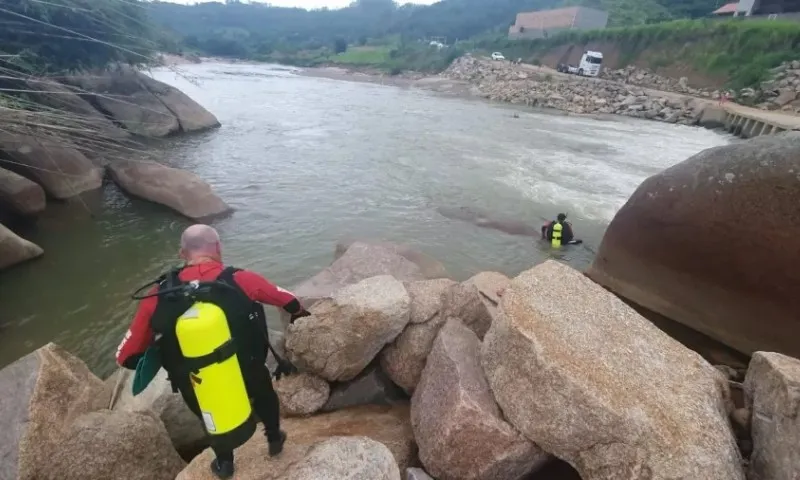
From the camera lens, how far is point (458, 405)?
3887 mm

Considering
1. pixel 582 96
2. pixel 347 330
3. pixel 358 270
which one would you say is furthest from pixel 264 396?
pixel 582 96

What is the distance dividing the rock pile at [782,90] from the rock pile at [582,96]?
4.49 meters

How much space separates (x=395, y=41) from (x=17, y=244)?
11939cm

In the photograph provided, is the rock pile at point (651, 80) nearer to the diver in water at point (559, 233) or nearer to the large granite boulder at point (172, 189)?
the diver in water at point (559, 233)

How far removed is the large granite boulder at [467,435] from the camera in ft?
12.3

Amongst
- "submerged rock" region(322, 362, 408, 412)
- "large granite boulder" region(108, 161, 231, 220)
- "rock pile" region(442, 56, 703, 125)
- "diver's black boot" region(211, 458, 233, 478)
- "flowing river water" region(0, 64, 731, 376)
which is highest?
"diver's black boot" region(211, 458, 233, 478)

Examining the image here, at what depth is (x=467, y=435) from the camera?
378cm

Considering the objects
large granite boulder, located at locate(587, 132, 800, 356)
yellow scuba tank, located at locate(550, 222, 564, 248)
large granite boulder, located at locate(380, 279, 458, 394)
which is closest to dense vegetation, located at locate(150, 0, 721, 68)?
yellow scuba tank, located at locate(550, 222, 564, 248)

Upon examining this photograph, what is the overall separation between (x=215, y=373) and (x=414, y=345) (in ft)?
7.78

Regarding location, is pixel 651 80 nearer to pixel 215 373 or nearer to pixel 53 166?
pixel 53 166

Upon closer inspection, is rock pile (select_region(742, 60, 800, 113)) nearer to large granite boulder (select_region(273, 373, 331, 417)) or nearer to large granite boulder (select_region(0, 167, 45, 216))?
large granite boulder (select_region(273, 373, 331, 417))

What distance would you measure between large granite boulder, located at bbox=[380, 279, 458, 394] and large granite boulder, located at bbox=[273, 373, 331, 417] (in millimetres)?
734

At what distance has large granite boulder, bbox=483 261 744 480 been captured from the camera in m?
3.29

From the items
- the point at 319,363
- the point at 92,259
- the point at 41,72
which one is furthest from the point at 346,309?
the point at 41,72
